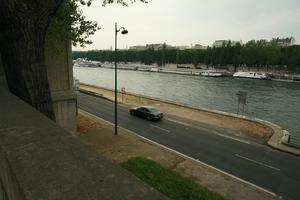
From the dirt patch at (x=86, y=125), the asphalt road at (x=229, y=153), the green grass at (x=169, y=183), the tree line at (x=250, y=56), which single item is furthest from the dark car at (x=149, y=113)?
the tree line at (x=250, y=56)

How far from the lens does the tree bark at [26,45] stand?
4.38 metres

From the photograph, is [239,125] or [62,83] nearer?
[62,83]

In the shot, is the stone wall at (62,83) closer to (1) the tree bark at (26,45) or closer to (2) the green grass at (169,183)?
(2) the green grass at (169,183)

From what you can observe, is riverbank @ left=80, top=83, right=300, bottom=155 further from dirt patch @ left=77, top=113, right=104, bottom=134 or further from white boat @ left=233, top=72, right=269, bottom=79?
white boat @ left=233, top=72, right=269, bottom=79

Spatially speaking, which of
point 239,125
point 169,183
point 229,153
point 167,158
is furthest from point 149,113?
point 169,183

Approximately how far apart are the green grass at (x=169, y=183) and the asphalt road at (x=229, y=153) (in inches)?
173

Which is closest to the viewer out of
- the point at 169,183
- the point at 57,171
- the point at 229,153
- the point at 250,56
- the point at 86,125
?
the point at 57,171

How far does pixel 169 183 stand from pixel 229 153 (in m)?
8.10

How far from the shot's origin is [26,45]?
184 inches

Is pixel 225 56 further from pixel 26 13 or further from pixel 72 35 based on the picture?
pixel 26 13

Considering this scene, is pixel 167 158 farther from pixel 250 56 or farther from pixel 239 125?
pixel 250 56

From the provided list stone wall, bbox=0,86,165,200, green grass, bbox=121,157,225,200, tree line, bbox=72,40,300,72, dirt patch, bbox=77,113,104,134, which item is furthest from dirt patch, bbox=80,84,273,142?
tree line, bbox=72,40,300,72

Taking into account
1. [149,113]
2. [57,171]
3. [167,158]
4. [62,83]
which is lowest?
[167,158]

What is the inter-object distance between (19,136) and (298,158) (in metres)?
17.8
